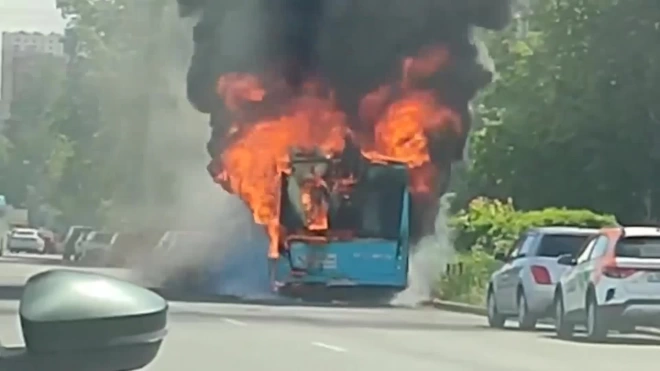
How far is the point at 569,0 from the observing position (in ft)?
155

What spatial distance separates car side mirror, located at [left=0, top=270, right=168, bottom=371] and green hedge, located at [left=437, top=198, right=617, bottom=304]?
94.8 feet

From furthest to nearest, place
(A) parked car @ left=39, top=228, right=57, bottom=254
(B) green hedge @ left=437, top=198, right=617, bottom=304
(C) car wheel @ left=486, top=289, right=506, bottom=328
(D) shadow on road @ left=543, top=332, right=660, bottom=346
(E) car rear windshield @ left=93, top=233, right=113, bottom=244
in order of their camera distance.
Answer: (B) green hedge @ left=437, top=198, right=617, bottom=304, (C) car wheel @ left=486, top=289, right=506, bottom=328, (E) car rear windshield @ left=93, top=233, right=113, bottom=244, (D) shadow on road @ left=543, top=332, right=660, bottom=346, (A) parked car @ left=39, top=228, right=57, bottom=254

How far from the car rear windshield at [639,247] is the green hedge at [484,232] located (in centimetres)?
881

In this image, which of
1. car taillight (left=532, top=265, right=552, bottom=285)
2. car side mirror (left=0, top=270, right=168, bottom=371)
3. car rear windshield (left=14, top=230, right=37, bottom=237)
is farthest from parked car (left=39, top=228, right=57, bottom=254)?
car taillight (left=532, top=265, right=552, bottom=285)

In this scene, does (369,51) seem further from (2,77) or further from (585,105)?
(2,77)

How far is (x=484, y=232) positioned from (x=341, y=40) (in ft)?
22.7

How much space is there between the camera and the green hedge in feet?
115

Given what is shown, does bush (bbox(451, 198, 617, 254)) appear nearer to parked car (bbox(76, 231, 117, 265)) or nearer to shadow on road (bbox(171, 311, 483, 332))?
shadow on road (bbox(171, 311, 483, 332))

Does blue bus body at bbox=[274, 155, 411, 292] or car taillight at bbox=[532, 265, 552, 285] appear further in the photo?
blue bus body at bbox=[274, 155, 411, 292]

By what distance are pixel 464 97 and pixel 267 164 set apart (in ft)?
21.7

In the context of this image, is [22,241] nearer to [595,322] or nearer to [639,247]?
[595,322]

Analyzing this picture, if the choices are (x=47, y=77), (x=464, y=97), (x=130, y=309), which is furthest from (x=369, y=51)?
(x=130, y=309)

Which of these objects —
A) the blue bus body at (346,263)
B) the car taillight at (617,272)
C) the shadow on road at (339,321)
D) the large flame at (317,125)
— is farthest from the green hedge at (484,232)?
the car taillight at (617,272)

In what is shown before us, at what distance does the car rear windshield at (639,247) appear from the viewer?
23.6 meters
